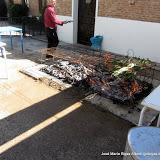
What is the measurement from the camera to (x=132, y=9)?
789 cm

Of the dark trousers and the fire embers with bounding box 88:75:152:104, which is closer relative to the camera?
the fire embers with bounding box 88:75:152:104

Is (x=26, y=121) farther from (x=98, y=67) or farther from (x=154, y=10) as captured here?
(x=154, y=10)

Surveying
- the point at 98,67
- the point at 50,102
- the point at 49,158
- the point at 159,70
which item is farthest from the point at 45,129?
the point at 159,70

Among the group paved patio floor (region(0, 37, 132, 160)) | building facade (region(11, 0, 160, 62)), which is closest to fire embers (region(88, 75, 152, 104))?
paved patio floor (region(0, 37, 132, 160))

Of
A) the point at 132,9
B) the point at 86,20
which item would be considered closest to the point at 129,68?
the point at 132,9

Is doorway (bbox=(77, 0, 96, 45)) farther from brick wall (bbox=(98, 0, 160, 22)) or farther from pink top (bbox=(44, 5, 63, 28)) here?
pink top (bbox=(44, 5, 63, 28))

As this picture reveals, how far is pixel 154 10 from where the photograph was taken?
24.0 feet

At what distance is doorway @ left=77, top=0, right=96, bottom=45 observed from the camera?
962 centimetres

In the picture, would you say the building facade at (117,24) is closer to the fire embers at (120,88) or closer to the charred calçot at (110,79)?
the charred calçot at (110,79)

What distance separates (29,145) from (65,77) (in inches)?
109

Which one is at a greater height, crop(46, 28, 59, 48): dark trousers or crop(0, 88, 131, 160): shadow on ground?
crop(46, 28, 59, 48): dark trousers

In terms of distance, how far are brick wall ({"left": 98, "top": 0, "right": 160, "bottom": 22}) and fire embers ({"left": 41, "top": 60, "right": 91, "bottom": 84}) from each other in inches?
107

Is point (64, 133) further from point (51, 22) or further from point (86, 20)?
point (86, 20)

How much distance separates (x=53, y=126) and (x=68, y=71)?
2.51 metres
